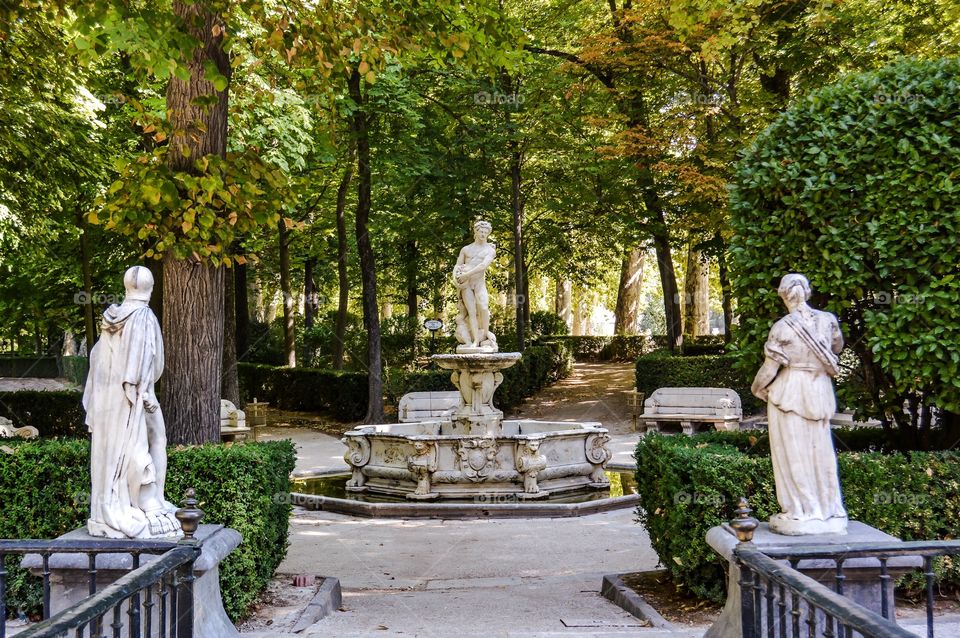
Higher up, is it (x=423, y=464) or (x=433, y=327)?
(x=433, y=327)

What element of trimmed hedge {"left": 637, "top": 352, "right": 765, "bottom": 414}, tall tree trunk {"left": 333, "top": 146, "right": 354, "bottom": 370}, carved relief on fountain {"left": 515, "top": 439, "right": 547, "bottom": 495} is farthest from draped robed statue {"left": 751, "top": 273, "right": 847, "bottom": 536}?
tall tree trunk {"left": 333, "top": 146, "right": 354, "bottom": 370}

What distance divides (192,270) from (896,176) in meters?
6.39

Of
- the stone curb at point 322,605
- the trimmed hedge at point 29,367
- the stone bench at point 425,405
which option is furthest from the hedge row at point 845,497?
the trimmed hedge at point 29,367

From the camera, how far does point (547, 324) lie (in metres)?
34.2

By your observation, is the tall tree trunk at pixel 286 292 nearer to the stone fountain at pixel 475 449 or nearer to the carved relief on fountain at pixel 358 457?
the stone fountain at pixel 475 449

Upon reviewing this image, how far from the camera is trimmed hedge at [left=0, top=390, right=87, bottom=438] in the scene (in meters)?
18.7

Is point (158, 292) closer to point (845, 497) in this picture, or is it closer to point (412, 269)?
point (412, 269)

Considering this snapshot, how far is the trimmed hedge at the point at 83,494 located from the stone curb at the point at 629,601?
115 inches

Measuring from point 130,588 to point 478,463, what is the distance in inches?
336

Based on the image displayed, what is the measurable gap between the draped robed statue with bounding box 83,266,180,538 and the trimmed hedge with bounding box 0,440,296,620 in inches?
43.9

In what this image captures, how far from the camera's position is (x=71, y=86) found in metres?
12.5

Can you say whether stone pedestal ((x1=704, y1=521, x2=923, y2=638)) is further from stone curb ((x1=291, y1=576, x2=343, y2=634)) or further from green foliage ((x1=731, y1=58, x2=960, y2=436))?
stone curb ((x1=291, y1=576, x2=343, y2=634))

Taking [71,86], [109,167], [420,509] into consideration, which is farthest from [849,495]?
[109,167]

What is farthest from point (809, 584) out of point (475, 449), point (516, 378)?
point (516, 378)
